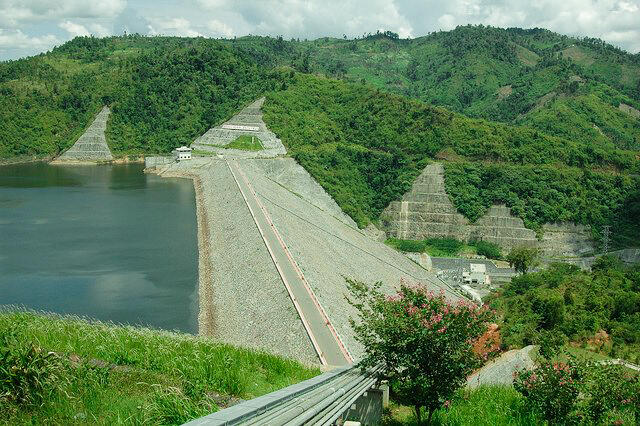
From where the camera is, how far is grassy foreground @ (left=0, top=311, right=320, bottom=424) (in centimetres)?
856

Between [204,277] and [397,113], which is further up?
[397,113]

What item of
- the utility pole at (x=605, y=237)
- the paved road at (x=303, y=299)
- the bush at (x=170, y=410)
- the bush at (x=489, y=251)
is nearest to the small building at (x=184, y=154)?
the paved road at (x=303, y=299)

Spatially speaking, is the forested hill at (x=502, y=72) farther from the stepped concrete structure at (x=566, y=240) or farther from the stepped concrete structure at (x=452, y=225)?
the stepped concrete structure at (x=452, y=225)

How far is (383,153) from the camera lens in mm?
63469

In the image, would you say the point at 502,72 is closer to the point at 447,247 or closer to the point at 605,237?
the point at 605,237

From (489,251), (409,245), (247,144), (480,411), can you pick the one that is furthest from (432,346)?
(247,144)

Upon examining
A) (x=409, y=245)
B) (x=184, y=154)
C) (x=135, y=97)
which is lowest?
(x=409, y=245)

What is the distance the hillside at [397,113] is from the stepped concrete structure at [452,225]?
2.97 feet

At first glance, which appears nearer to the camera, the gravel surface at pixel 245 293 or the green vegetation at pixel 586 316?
the green vegetation at pixel 586 316

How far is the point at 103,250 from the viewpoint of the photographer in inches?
1555

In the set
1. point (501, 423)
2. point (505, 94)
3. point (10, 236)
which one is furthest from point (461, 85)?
point (501, 423)

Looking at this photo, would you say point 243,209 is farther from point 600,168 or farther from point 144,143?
point 144,143

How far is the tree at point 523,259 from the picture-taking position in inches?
1858

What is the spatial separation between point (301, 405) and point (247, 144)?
2450 inches
